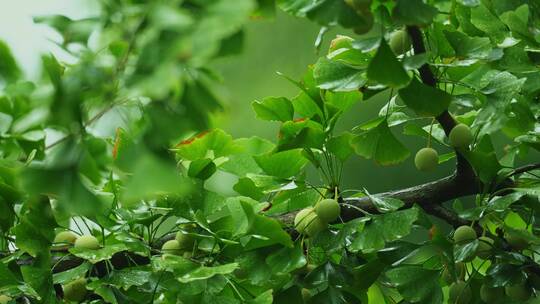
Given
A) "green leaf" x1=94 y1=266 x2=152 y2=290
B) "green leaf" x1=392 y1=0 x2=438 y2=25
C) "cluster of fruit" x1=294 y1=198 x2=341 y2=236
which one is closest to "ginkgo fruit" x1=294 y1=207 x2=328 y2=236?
"cluster of fruit" x1=294 y1=198 x2=341 y2=236

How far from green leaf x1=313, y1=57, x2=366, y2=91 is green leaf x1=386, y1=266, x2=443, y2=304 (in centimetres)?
14

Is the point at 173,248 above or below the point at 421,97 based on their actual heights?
below

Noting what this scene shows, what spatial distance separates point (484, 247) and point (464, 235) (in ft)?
0.05

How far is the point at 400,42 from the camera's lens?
49 cm

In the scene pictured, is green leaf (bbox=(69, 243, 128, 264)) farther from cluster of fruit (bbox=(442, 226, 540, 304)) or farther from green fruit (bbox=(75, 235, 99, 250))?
cluster of fruit (bbox=(442, 226, 540, 304))

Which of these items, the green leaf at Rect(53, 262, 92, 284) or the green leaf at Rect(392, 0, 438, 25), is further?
the green leaf at Rect(53, 262, 92, 284)

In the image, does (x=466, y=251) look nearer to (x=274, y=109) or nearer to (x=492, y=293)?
(x=492, y=293)

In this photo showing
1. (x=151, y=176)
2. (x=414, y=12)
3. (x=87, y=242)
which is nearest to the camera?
(x=151, y=176)

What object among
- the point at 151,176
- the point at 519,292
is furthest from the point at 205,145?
the point at 151,176

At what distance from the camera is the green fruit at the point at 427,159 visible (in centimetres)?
57

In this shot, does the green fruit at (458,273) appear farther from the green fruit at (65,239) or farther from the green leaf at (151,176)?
the green leaf at (151,176)

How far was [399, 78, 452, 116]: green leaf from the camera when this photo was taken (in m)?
0.46

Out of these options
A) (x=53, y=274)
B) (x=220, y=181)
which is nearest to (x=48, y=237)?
(x=53, y=274)

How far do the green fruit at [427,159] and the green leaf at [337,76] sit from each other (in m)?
0.11
